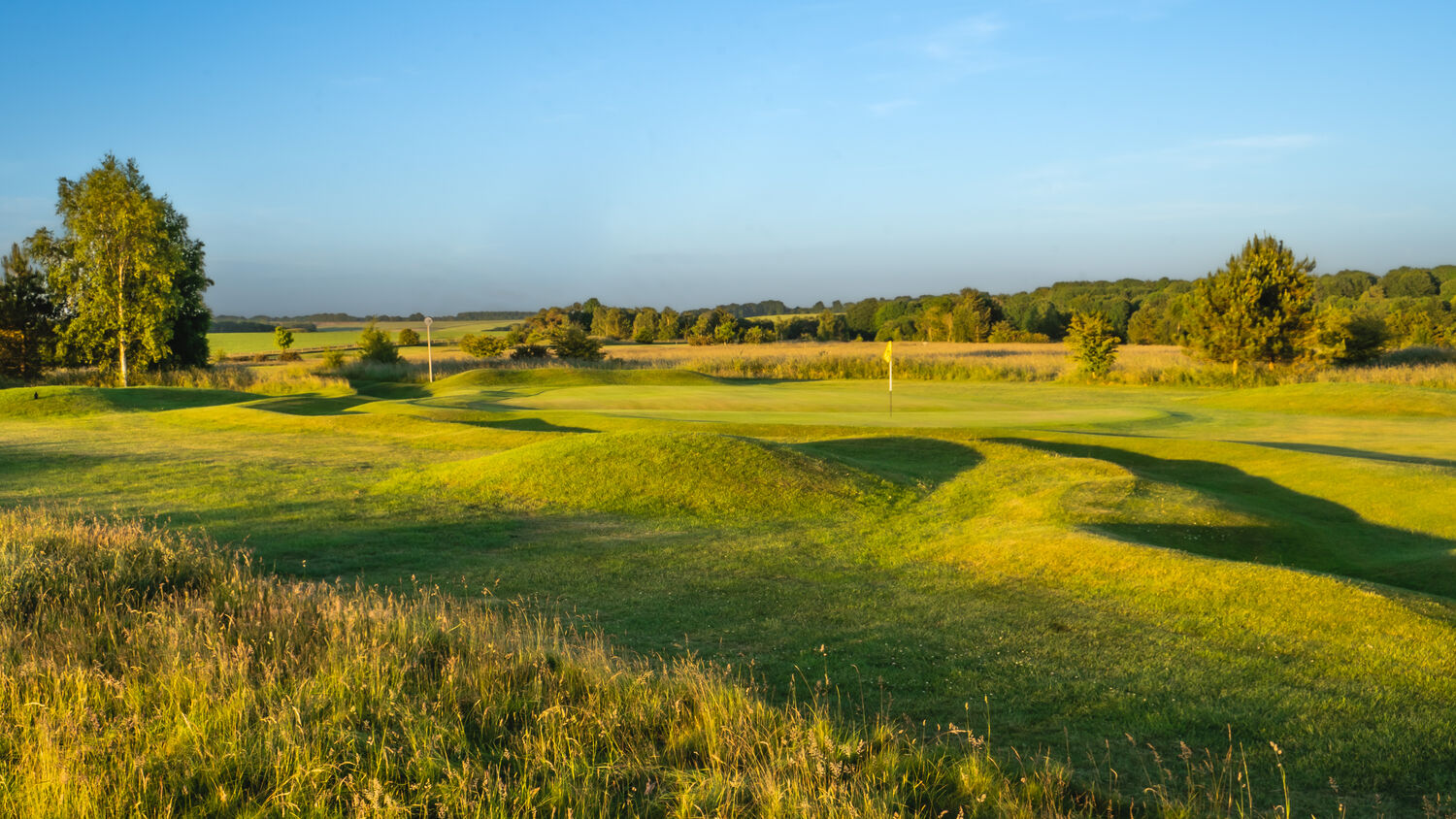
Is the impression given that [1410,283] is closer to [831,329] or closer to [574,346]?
[831,329]

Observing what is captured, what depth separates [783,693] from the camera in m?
6.20

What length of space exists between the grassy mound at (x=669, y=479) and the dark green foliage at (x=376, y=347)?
46.6 meters

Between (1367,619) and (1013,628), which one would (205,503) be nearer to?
(1013,628)

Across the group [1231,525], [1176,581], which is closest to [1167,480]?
[1231,525]

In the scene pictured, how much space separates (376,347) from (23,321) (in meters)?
18.7

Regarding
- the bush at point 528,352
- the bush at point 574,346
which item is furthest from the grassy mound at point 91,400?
the bush at point 528,352

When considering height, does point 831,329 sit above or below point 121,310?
above

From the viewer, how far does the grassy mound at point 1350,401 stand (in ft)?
85.1

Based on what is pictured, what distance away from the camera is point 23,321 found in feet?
148

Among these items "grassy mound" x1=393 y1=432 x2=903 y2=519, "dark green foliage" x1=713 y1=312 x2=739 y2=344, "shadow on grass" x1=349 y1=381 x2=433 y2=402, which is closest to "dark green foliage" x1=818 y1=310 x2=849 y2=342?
"dark green foliage" x1=713 y1=312 x2=739 y2=344

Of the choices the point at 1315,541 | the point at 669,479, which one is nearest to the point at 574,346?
the point at 669,479

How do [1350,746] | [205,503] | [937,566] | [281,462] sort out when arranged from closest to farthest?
1. [1350,746]
2. [937,566]
3. [205,503]
4. [281,462]

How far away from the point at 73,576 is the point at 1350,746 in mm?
9588

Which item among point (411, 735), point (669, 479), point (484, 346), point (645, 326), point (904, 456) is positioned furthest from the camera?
point (645, 326)
